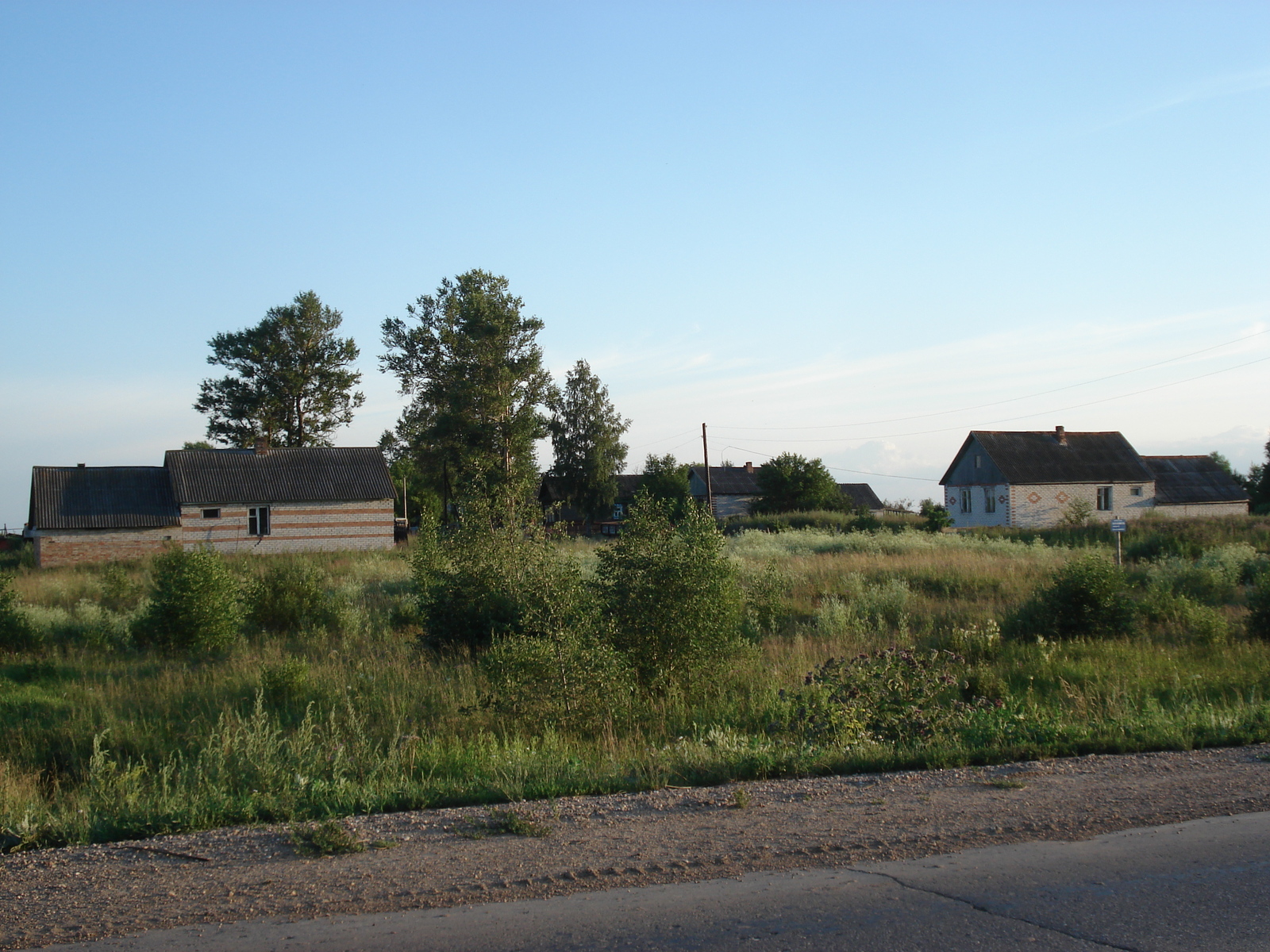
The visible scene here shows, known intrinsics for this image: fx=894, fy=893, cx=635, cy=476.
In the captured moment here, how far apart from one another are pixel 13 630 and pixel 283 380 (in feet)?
140

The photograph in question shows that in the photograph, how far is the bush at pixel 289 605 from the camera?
18.4m

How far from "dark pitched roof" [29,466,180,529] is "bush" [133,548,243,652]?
28.2 m

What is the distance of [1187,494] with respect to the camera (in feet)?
182

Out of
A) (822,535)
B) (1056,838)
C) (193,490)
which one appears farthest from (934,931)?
(193,490)

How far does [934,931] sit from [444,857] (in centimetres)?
255

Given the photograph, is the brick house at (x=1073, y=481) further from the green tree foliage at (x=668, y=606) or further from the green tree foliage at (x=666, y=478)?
the green tree foliage at (x=668, y=606)

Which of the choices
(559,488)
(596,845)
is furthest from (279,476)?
(596,845)

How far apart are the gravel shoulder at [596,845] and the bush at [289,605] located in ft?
43.5

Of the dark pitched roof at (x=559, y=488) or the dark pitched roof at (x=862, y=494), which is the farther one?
the dark pitched roof at (x=862, y=494)

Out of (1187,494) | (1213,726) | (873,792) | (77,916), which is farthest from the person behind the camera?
(1187,494)

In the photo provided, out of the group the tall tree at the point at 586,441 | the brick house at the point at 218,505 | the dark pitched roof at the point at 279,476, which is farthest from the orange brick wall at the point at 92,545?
the tall tree at the point at 586,441

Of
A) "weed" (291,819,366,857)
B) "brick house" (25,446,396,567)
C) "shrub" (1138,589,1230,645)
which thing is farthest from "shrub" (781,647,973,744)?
"brick house" (25,446,396,567)

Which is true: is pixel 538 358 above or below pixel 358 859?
above

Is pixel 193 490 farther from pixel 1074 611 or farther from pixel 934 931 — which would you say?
pixel 934 931
